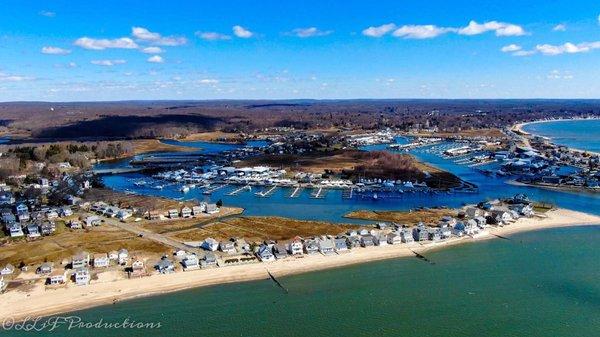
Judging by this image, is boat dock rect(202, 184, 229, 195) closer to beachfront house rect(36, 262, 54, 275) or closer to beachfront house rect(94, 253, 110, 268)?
beachfront house rect(94, 253, 110, 268)

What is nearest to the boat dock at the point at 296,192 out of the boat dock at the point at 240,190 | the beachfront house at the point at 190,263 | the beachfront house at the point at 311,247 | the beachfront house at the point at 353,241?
the boat dock at the point at 240,190

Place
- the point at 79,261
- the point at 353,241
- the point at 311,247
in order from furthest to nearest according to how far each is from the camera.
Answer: the point at 353,241 → the point at 311,247 → the point at 79,261

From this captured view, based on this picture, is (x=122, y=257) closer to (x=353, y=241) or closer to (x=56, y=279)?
(x=56, y=279)

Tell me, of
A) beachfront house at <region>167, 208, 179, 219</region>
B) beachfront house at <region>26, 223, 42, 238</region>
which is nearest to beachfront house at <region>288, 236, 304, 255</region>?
beachfront house at <region>167, 208, 179, 219</region>

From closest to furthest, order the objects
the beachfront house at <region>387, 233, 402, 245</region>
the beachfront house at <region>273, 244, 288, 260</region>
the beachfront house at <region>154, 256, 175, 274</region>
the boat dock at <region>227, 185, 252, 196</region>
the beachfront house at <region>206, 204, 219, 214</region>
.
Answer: the beachfront house at <region>154, 256, 175, 274</region>, the beachfront house at <region>273, 244, 288, 260</region>, the beachfront house at <region>387, 233, 402, 245</region>, the beachfront house at <region>206, 204, 219, 214</region>, the boat dock at <region>227, 185, 252, 196</region>

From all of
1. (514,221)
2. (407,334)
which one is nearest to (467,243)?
(514,221)

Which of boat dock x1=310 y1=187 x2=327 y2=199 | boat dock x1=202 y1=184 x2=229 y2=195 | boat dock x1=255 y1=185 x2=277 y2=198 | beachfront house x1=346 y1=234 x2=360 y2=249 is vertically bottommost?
boat dock x1=202 y1=184 x2=229 y2=195

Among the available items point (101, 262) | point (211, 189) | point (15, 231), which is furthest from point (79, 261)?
point (211, 189)
